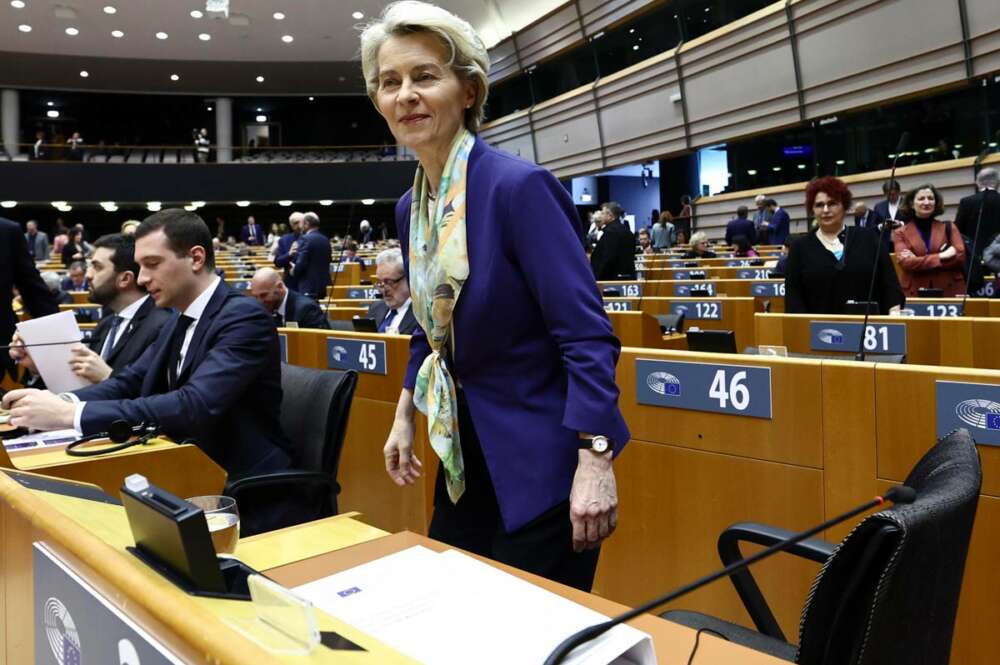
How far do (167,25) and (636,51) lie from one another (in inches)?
471

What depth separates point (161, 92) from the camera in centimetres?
2616

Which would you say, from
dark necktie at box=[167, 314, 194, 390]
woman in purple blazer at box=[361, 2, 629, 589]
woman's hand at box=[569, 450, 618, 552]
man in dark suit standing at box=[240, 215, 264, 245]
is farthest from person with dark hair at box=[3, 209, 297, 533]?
man in dark suit standing at box=[240, 215, 264, 245]

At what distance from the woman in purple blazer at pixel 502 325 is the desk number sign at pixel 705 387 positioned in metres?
1.06

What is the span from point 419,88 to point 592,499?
0.73 m

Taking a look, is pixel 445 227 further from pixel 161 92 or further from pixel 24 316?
pixel 161 92

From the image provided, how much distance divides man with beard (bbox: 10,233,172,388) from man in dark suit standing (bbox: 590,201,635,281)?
5.11 metres

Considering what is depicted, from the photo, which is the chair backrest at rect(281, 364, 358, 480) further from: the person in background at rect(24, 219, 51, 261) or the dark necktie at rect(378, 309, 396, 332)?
the person in background at rect(24, 219, 51, 261)

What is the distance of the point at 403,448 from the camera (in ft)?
5.41

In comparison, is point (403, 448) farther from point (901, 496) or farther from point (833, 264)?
point (833, 264)

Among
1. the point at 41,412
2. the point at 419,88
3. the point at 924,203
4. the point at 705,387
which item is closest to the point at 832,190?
the point at 924,203

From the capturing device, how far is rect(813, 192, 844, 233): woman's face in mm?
3910

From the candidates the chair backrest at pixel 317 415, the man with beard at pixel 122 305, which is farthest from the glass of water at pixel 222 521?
the man with beard at pixel 122 305

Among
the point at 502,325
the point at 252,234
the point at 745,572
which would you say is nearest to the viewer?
the point at 502,325

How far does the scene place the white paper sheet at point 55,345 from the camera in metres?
2.59
